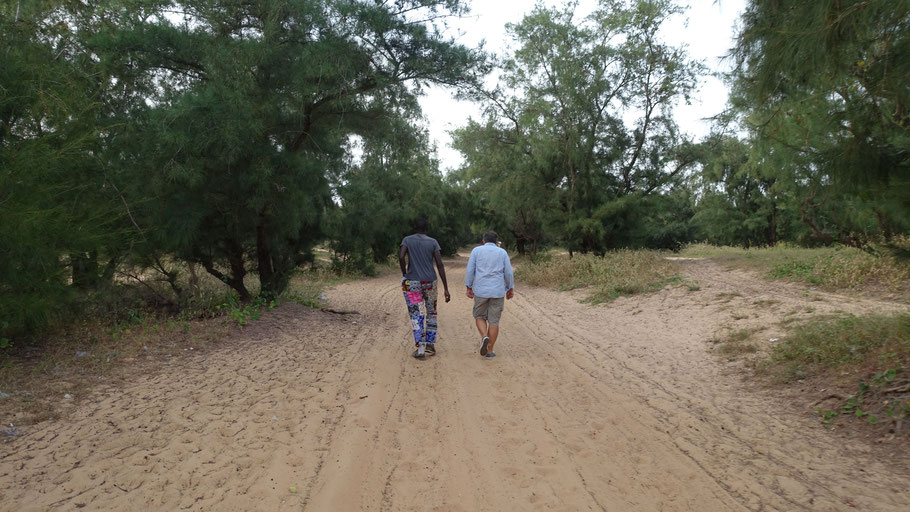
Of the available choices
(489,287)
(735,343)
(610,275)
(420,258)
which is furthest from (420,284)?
(610,275)

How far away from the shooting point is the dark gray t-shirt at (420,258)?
7.68 m

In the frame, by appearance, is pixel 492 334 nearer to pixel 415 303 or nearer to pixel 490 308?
pixel 490 308

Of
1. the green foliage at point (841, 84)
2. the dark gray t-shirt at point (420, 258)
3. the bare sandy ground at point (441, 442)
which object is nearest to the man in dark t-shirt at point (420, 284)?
the dark gray t-shirt at point (420, 258)

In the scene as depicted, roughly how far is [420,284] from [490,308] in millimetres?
1130

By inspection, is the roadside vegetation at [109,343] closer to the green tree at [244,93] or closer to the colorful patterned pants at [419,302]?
the green tree at [244,93]

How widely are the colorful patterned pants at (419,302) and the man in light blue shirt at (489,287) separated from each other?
59 cm

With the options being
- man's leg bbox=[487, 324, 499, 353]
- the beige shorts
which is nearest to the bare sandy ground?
man's leg bbox=[487, 324, 499, 353]

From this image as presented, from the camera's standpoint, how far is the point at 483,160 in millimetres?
25578

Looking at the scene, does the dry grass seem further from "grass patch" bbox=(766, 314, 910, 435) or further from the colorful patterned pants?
the colorful patterned pants

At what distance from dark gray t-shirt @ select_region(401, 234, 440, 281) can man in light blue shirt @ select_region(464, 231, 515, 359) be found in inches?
24.0

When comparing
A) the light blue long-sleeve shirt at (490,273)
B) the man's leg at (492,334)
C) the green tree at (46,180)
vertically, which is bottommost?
the man's leg at (492,334)

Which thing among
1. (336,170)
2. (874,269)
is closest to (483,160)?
(336,170)

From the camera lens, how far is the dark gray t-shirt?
7.68 m

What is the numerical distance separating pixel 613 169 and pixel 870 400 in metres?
19.0
